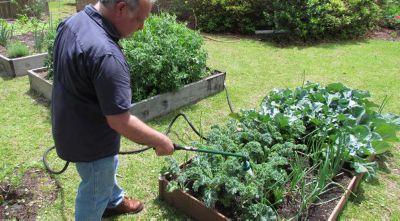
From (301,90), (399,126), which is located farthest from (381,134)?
(301,90)

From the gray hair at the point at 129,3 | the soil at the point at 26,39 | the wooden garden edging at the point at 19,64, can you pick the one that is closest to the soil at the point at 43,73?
the wooden garden edging at the point at 19,64

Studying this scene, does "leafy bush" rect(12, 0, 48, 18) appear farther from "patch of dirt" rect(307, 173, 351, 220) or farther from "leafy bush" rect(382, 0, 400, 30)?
"leafy bush" rect(382, 0, 400, 30)

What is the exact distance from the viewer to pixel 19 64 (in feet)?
19.5

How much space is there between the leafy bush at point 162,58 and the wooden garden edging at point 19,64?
7.18 ft

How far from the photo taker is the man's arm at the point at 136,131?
1.87 metres

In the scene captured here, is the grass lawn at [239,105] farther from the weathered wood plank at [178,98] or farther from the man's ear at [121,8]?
the man's ear at [121,8]

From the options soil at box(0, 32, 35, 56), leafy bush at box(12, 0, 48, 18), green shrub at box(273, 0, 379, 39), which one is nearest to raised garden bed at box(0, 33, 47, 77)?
soil at box(0, 32, 35, 56)

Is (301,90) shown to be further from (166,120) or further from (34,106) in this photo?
(34,106)

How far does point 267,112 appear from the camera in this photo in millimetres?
3838

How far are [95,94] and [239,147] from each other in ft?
5.54

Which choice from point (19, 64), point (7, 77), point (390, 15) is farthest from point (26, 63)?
point (390, 15)

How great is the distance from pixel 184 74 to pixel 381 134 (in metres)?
2.50

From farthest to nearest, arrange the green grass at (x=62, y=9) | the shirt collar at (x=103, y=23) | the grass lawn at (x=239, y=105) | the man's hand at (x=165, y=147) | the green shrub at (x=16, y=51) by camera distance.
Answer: the green grass at (x=62, y=9) < the green shrub at (x=16, y=51) < the grass lawn at (x=239, y=105) < the man's hand at (x=165, y=147) < the shirt collar at (x=103, y=23)

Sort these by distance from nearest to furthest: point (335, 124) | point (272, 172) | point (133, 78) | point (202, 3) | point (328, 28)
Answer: point (272, 172) → point (335, 124) → point (133, 78) → point (328, 28) → point (202, 3)
